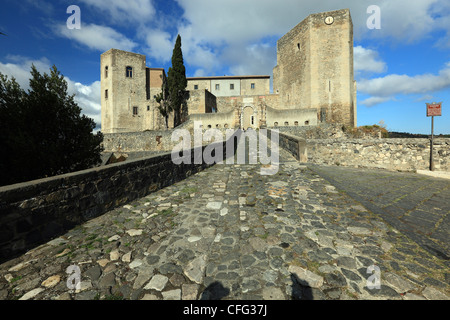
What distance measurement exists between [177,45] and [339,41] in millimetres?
20440

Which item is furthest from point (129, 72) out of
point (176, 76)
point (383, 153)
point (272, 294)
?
point (272, 294)

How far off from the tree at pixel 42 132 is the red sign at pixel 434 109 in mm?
15444

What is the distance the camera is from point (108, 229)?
3.14 metres

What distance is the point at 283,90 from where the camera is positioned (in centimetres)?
2831

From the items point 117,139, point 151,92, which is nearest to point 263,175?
point 117,139

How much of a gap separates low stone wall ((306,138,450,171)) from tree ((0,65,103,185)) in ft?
35.9

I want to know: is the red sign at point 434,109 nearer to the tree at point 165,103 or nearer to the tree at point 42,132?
the tree at point 42,132

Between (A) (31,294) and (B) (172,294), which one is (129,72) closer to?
(A) (31,294)

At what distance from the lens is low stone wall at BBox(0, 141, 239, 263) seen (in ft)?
7.80

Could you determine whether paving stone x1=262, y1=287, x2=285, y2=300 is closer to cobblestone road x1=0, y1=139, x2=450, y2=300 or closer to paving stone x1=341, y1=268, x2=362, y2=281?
cobblestone road x1=0, y1=139, x2=450, y2=300

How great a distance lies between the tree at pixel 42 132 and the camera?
5.81 m

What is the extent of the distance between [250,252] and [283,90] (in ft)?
97.2

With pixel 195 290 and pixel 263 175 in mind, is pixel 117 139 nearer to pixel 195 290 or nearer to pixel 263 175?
pixel 263 175

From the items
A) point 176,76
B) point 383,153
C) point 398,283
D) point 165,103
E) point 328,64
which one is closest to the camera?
point 398,283
